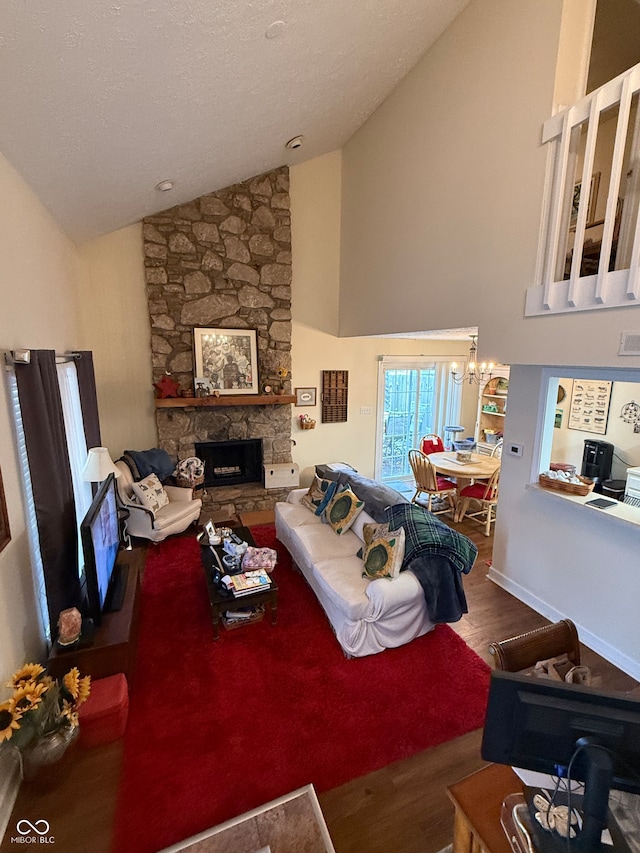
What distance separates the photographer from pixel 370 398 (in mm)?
6086

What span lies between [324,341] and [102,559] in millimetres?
4006

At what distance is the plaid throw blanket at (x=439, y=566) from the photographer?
2768mm

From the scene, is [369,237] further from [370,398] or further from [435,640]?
[435,640]

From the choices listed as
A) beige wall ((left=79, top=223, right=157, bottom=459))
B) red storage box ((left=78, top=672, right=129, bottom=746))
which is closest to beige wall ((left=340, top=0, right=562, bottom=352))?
beige wall ((left=79, top=223, right=157, bottom=459))

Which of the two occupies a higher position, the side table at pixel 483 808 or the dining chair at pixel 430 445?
the dining chair at pixel 430 445

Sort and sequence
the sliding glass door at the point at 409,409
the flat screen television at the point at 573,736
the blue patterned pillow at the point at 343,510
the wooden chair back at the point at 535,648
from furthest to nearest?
the sliding glass door at the point at 409,409
the blue patterned pillow at the point at 343,510
the wooden chair back at the point at 535,648
the flat screen television at the point at 573,736

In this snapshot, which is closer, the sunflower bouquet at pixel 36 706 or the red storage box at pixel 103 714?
the sunflower bouquet at pixel 36 706

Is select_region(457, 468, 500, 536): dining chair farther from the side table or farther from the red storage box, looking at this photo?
the red storage box

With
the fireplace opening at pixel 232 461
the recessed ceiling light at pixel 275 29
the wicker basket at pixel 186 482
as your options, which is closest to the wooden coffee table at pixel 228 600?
the wicker basket at pixel 186 482

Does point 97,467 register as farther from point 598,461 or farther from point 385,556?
point 598,461

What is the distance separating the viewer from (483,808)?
1204 mm

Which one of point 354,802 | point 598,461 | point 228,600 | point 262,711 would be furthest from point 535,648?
point 598,461

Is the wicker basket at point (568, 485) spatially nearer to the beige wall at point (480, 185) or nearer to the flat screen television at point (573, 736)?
the beige wall at point (480, 185)

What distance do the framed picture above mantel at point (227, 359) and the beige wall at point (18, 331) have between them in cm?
193
